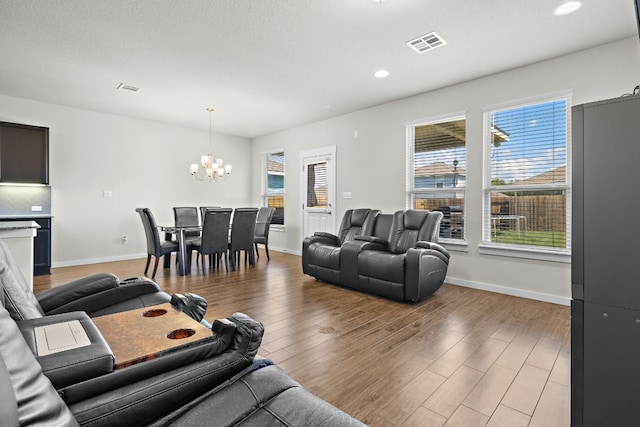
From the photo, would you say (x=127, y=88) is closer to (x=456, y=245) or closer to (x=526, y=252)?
(x=456, y=245)

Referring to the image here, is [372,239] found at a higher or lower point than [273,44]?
lower

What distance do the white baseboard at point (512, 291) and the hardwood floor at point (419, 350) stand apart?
0.14 m

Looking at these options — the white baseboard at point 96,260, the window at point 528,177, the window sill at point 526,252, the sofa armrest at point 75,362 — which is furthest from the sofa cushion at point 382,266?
the white baseboard at point 96,260

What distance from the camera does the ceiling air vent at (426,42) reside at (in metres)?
3.22

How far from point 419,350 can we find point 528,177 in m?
2.78

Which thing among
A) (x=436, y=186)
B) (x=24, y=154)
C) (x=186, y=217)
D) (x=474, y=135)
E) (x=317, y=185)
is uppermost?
(x=474, y=135)

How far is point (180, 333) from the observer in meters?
1.20

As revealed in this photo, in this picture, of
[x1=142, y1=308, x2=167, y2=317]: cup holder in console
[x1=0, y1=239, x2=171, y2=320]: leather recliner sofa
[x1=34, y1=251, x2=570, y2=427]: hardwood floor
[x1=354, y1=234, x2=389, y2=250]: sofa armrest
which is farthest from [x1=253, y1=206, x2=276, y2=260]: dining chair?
[x1=142, y1=308, x2=167, y2=317]: cup holder in console

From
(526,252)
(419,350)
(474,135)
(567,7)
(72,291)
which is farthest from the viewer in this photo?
(474,135)

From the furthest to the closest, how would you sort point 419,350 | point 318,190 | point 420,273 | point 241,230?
point 318,190 → point 241,230 → point 420,273 → point 419,350

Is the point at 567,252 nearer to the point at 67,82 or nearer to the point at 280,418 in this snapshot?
the point at 280,418

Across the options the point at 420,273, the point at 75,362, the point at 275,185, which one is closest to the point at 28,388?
the point at 75,362

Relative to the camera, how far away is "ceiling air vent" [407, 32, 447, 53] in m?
3.22

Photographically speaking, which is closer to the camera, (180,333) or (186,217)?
(180,333)
